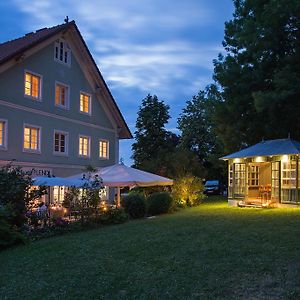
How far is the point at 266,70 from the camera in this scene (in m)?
25.2

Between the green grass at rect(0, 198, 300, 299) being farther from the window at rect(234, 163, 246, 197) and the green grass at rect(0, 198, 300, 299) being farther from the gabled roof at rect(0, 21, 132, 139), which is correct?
the window at rect(234, 163, 246, 197)

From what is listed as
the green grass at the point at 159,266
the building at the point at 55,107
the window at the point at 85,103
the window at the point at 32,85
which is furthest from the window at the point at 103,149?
the green grass at the point at 159,266

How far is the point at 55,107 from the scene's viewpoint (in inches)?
940

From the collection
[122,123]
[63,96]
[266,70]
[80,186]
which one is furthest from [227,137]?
[80,186]

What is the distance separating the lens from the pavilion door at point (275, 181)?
22850 mm

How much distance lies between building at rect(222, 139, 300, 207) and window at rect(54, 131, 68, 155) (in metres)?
9.44

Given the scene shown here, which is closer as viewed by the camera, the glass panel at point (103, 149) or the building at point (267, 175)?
the building at point (267, 175)

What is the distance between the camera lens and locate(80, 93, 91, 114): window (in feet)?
86.5

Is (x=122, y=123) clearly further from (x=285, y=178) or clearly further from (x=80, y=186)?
(x=80, y=186)

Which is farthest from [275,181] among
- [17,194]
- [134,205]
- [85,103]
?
[17,194]

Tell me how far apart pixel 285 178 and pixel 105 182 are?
33.4 ft

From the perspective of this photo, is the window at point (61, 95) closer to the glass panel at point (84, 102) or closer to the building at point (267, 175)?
the glass panel at point (84, 102)

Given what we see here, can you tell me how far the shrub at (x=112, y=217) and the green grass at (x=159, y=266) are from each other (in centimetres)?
310

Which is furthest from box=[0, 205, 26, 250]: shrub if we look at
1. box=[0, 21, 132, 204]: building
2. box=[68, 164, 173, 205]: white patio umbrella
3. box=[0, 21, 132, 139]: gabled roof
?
box=[0, 21, 132, 139]: gabled roof
